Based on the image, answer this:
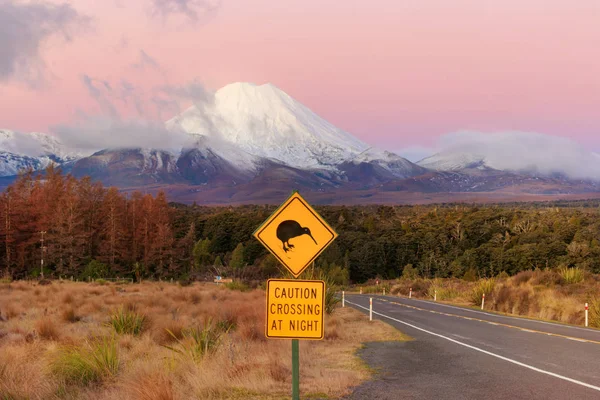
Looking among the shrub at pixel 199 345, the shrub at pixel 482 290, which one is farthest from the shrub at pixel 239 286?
the shrub at pixel 199 345

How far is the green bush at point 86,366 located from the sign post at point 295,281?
12.8 ft

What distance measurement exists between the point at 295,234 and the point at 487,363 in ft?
21.3

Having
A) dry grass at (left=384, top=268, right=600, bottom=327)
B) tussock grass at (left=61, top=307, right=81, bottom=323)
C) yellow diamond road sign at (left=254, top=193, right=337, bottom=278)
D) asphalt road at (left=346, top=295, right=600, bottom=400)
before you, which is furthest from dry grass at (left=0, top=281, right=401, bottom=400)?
dry grass at (left=384, top=268, right=600, bottom=327)

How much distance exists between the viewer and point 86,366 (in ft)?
30.8

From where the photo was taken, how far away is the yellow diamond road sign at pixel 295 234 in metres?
7.00

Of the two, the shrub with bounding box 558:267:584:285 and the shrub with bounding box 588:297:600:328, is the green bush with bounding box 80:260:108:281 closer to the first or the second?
the shrub with bounding box 558:267:584:285

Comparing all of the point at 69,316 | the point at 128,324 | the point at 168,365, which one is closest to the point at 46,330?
the point at 128,324

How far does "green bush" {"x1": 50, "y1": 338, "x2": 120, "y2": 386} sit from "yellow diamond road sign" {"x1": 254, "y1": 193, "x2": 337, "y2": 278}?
4.10m

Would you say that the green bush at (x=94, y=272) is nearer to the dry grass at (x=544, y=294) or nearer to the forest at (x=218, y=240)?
the forest at (x=218, y=240)

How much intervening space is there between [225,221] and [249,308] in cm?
9260

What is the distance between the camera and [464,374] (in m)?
10.5

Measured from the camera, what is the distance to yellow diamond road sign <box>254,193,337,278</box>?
23.0ft

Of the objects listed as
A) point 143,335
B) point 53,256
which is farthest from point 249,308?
point 53,256

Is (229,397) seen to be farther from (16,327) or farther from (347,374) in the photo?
(16,327)
